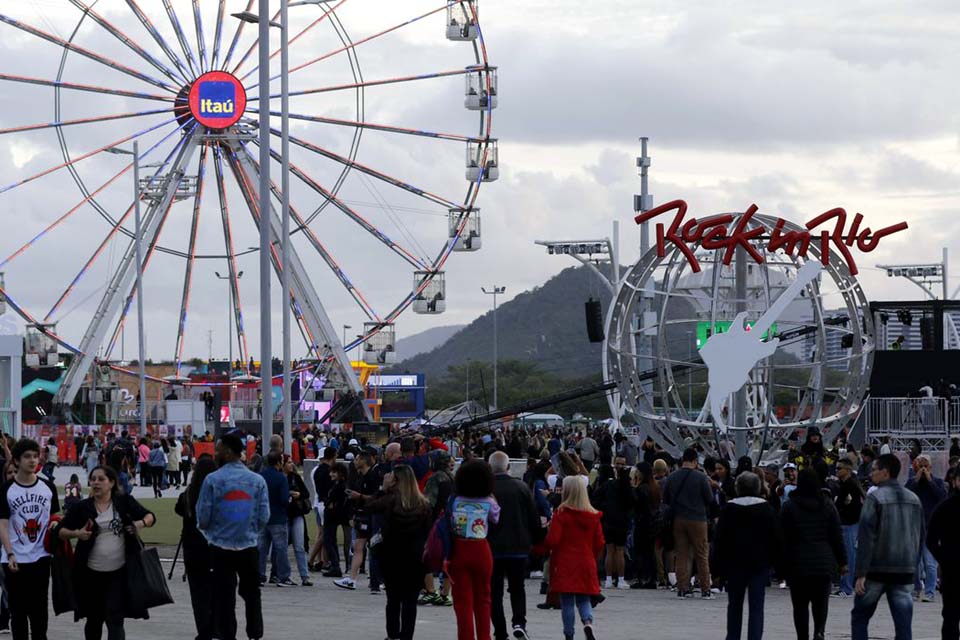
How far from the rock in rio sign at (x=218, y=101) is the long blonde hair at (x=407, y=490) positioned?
105ft

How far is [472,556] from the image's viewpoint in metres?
11.5

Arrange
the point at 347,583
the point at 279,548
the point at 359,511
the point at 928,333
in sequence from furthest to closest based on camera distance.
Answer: the point at 928,333 < the point at 279,548 < the point at 347,583 < the point at 359,511

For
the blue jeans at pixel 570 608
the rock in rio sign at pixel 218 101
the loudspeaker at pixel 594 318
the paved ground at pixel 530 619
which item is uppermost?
the rock in rio sign at pixel 218 101

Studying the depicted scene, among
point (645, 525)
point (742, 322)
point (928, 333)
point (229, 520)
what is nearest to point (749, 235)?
point (742, 322)

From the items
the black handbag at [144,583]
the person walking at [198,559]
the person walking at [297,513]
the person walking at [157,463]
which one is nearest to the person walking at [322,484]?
the person walking at [297,513]

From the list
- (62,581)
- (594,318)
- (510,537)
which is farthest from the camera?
(594,318)

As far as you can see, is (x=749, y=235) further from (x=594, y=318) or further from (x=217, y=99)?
(x=217, y=99)

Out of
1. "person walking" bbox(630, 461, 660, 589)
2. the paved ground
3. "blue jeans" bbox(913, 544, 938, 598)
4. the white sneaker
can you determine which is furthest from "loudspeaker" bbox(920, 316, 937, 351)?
the white sneaker

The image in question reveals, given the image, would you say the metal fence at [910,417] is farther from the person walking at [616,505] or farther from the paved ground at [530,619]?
the paved ground at [530,619]

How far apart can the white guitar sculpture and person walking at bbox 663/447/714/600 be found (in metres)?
7.66

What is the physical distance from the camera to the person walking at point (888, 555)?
1150 centimetres

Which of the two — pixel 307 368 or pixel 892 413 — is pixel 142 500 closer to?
pixel 307 368

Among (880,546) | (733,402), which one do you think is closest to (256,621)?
(880,546)

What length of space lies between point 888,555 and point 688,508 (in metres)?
5.76
